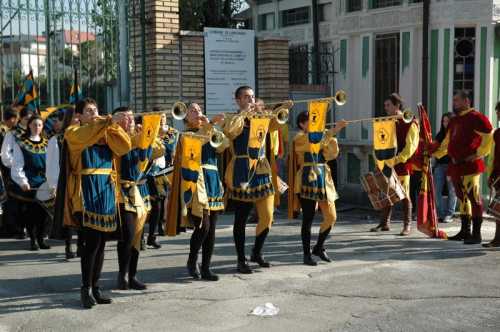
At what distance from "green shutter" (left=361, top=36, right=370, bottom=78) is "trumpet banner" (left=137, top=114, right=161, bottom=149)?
7.92 metres

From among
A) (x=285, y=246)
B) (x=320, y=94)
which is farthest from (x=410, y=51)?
(x=285, y=246)

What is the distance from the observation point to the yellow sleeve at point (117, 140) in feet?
19.1

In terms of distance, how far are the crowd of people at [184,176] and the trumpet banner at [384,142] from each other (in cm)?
21

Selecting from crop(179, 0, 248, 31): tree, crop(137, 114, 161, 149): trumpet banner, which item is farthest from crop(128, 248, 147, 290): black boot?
crop(179, 0, 248, 31): tree

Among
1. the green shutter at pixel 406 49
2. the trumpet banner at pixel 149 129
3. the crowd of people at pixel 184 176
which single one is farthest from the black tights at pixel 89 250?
the green shutter at pixel 406 49

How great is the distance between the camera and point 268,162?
741 cm

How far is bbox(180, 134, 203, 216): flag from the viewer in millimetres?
6754

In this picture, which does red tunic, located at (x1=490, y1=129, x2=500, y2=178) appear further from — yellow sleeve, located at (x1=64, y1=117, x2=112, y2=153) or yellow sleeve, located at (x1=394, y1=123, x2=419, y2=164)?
yellow sleeve, located at (x1=64, y1=117, x2=112, y2=153)

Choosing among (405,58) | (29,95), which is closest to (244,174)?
(29,95)

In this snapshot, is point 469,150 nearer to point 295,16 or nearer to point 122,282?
point 122,282

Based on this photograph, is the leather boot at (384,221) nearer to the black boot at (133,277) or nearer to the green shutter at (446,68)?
the green shutter at (446,68)

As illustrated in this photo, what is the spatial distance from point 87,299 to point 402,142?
17.4ft

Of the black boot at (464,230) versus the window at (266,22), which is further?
the window at (266,22)

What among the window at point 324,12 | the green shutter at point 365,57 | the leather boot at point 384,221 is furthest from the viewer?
the window at point 324,12
